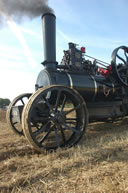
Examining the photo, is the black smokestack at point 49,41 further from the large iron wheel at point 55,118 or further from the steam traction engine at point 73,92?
the large iron wheel at point 55,118

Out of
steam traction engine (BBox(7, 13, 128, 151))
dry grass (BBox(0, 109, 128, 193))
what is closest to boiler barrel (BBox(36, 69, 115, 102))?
steam traction engine (BBox(7, 13, 128, 151))

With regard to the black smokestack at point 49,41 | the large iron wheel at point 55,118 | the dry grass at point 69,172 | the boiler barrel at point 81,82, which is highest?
the black smokestack at point 49,41

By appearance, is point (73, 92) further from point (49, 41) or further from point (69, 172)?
point (49, 41)

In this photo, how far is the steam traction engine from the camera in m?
3.14

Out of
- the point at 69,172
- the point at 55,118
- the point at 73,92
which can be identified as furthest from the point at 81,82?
the point at 69,172

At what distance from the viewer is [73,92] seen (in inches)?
117

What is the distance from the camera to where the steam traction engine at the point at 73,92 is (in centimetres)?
314

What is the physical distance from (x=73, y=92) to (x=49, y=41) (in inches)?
72.7

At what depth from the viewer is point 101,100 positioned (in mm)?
4812

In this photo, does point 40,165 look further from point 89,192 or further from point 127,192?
point 127,192

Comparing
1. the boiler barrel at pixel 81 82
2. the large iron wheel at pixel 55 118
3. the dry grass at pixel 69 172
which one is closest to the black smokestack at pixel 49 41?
the boiler barrel at pixel 81 82

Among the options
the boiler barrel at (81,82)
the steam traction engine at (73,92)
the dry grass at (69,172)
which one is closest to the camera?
the dry grass at (69,172)

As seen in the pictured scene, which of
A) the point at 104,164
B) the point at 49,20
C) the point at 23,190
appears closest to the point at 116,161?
the point at 104,164

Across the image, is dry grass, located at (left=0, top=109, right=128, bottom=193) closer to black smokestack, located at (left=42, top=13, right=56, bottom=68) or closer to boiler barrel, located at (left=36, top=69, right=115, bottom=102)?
boiler barrel, located at (left=36, top=69, right=115, bottom=102)
